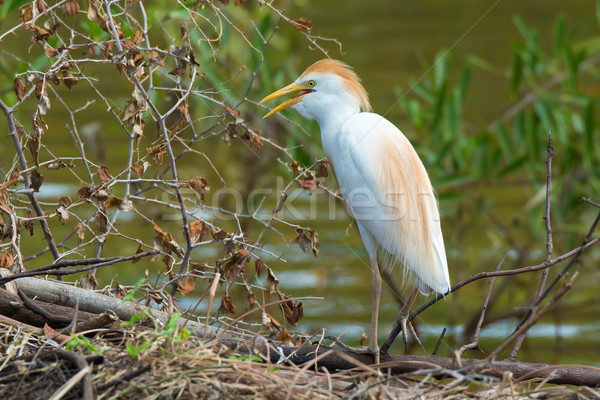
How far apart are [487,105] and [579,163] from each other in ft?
16.8

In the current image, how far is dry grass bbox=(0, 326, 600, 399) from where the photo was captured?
1724mm

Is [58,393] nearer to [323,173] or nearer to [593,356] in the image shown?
A: [323,173]

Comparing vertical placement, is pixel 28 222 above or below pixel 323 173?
below

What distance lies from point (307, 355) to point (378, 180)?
2.76 ft

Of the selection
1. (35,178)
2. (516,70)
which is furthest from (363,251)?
(35,178)

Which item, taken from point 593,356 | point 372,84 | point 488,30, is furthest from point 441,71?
point 488,30

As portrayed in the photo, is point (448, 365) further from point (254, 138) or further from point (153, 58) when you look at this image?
point (153, 58)

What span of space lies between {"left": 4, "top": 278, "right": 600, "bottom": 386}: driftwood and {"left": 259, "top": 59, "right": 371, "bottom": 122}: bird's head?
3.52 feet

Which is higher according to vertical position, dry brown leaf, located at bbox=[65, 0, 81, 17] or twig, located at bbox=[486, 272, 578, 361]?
dry brown leaf, located at bbox=[65, 0, 81, 17]

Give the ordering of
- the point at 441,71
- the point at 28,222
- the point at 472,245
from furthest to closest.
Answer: the point at 472,245
the point at 441,71
the point at 28,222

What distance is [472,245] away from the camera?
711 cm

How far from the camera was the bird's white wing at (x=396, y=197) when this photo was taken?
2.75 meters

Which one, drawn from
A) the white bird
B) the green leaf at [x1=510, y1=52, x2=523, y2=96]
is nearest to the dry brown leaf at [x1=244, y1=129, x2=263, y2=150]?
the white bird

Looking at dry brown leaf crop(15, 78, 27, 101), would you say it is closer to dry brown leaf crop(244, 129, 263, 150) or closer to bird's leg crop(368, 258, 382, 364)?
dry brown leaf crop(244, 129, 263, 150)
